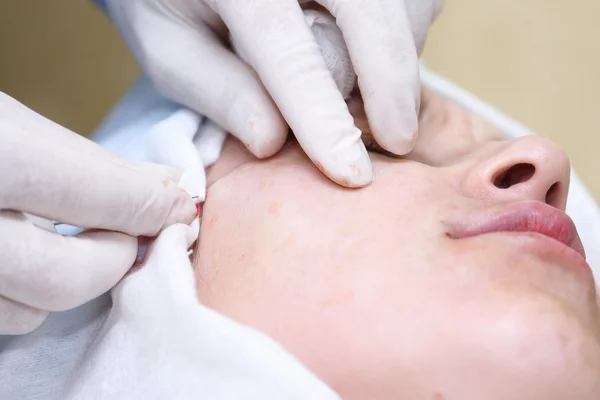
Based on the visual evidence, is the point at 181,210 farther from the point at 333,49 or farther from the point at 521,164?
the point at 521,164

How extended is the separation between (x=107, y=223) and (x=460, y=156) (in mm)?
450

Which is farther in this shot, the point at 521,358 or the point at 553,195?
the point at 553,195

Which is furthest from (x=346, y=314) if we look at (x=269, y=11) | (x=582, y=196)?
(x=582, y=196)

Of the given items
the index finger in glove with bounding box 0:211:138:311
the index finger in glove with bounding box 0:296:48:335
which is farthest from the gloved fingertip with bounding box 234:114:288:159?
the index finger in glove with bounding box 0:296:48:335

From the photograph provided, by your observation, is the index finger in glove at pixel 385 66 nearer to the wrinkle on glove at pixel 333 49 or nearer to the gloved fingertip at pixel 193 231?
the wrinkle on glove at pixel 333 49

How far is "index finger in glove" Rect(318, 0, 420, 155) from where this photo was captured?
709 millimetres

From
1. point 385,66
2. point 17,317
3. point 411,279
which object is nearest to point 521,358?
point 411,279

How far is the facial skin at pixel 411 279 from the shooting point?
0.53 metres

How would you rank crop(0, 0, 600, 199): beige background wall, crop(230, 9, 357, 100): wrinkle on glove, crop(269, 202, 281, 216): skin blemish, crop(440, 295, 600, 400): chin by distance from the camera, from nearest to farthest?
crop(440, 295, 600, 400): chin < crop(269, 202, 281, 216): skin blemish < crop(230, 9, 357, 100): wrinkle on glove < crop(0, 0, 600, 199): beige background wall

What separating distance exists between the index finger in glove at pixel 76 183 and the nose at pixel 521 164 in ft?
1.14

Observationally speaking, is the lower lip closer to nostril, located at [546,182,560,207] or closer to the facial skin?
the facial skin

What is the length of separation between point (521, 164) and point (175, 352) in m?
0.47

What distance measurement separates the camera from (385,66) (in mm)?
707

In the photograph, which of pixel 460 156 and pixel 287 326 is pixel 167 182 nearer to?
pixel 287 326
